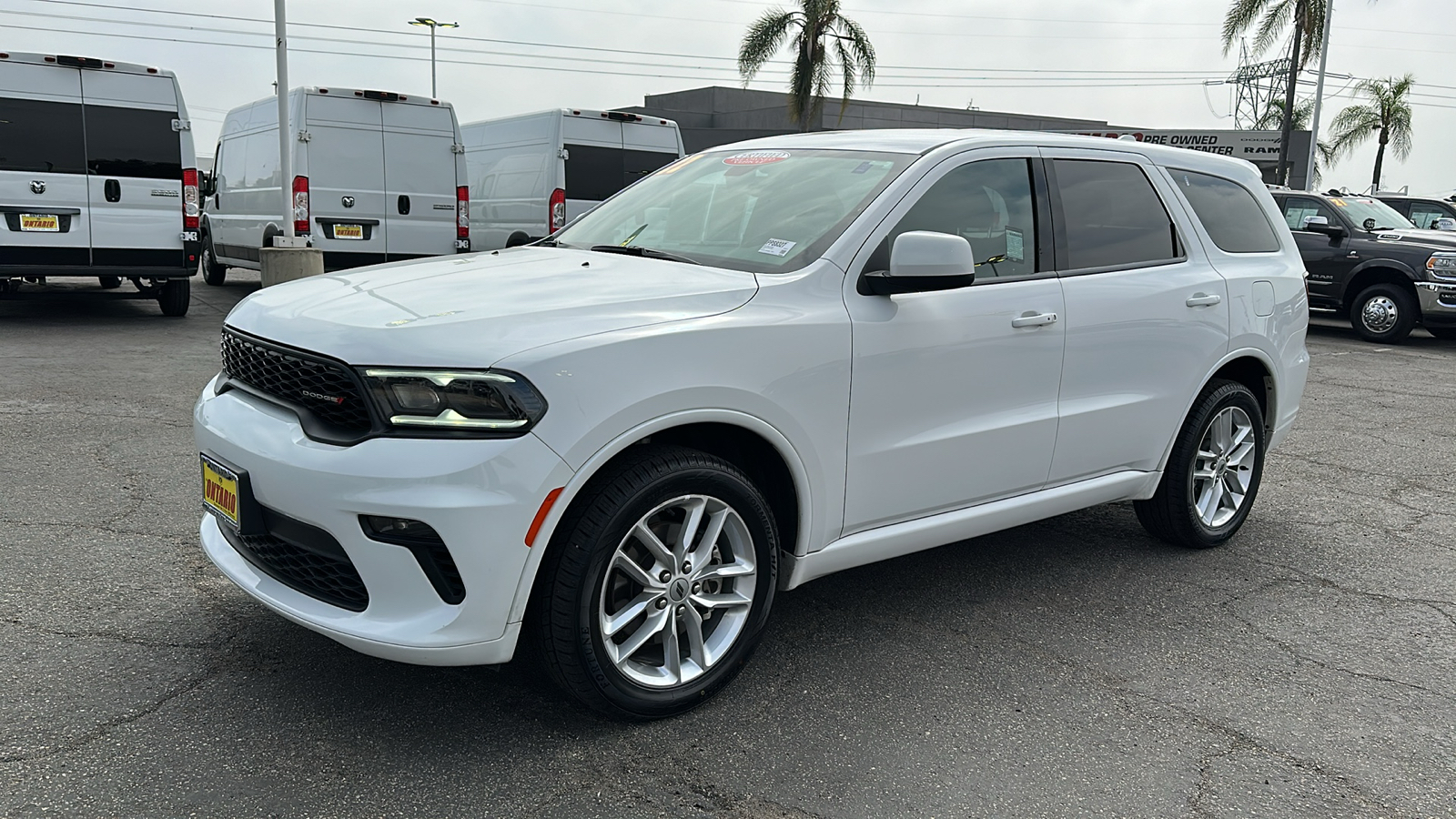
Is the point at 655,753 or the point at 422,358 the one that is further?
the point at 655,753

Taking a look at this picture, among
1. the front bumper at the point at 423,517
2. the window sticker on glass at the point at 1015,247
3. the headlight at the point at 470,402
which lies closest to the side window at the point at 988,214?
the window sticker on glass at the point at 1015,247

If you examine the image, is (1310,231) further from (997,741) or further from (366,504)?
(366,504)

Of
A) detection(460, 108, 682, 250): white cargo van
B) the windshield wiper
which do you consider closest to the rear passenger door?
the windshield wiper

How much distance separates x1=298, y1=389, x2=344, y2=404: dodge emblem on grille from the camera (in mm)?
2889

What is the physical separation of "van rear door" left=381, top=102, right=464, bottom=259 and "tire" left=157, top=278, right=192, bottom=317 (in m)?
2.31

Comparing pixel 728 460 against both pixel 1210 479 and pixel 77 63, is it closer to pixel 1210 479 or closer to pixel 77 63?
pixel 1210 479

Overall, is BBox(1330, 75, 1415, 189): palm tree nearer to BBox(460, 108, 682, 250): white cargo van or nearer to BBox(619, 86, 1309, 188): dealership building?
BBox(619, 86, 1309, 188): dealership building

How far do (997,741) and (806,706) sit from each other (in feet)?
1.83

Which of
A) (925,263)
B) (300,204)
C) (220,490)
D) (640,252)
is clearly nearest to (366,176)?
(300,204)

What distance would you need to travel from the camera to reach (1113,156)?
4527 mm

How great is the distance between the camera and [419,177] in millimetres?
13148

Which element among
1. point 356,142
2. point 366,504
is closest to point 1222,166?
point 366,504

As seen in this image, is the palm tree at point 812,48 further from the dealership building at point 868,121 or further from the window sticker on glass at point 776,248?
the window sticker on glass at point 776,248

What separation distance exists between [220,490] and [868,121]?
1495 inches
